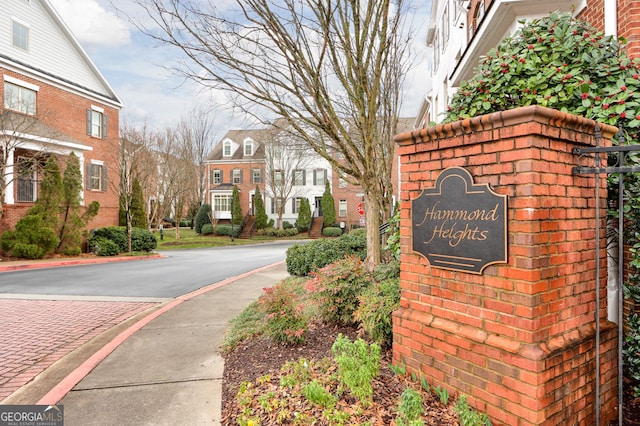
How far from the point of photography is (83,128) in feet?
69.5

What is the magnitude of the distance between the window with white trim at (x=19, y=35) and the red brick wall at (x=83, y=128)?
1599 millimetres

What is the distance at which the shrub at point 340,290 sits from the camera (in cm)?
493

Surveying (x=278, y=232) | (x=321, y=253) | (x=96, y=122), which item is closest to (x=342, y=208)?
(x=278, y=232)

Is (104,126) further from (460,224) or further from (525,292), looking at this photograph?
(525,292)

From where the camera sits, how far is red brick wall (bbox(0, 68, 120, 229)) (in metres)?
18.7

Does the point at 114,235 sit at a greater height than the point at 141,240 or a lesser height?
greater

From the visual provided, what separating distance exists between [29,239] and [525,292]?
18.6 m

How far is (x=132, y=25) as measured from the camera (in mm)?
6016

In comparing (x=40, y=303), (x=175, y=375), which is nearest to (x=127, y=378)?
(x=175, y=375)

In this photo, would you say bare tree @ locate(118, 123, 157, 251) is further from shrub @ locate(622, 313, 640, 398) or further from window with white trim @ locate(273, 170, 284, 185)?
shrub @ locate(622, 313, 640, 398)

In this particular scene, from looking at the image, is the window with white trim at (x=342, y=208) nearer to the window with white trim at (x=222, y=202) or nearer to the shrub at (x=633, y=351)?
the window with white trim at (x=222, y=202)

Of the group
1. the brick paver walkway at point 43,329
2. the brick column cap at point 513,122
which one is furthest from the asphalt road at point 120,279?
the brick column cap at point 513,122

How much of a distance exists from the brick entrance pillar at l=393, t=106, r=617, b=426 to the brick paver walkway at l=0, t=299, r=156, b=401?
432cm

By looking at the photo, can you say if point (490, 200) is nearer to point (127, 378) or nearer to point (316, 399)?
point (316, 399)
